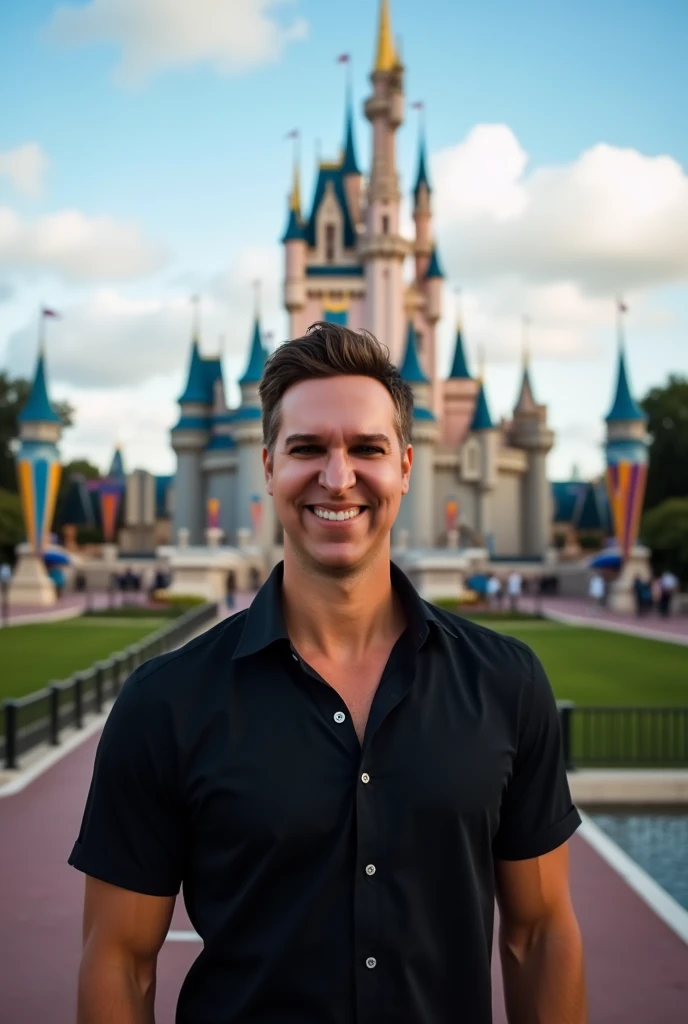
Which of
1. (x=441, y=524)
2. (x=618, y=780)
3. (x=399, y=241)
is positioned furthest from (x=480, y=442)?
(x=618, y=780)

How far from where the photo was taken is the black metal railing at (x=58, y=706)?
10078 millimetres

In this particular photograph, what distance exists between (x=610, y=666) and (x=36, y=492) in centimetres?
2743

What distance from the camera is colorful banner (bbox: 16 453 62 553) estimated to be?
39844mm

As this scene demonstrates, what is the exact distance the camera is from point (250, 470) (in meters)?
55.7

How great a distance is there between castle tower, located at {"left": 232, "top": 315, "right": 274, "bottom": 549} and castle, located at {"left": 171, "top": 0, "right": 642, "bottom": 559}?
87 mm

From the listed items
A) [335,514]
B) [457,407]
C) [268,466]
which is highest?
[457,407]

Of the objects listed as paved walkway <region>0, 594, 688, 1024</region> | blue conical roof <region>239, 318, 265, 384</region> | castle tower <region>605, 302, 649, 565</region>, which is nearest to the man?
paved walkway <region>0, 594, 688, 1024</region>

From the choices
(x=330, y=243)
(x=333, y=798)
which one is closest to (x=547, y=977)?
(x=333, y=798)

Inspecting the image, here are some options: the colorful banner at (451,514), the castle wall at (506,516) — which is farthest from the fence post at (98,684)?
the castle wall at (506,516)

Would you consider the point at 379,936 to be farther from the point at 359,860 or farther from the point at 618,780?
the point at 618,780

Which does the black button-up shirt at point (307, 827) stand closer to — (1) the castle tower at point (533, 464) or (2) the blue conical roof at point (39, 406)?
(2) the blue conical roof at point (39, 406)

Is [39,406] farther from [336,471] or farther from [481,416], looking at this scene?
[336,471]

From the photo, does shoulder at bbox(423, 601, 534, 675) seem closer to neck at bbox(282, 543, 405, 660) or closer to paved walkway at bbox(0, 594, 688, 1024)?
neck at bbox(282, 543, 405, 660)

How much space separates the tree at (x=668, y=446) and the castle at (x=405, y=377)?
280 inches
